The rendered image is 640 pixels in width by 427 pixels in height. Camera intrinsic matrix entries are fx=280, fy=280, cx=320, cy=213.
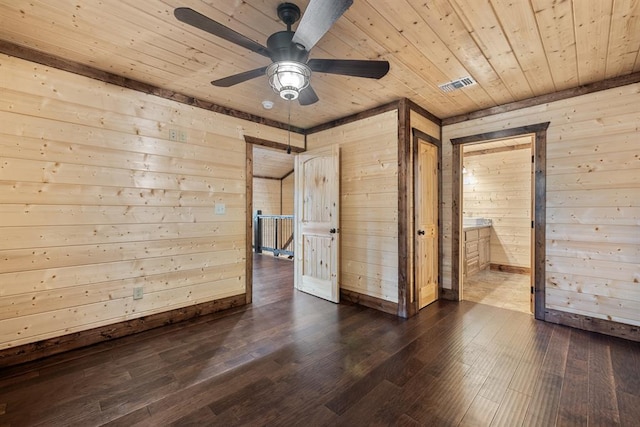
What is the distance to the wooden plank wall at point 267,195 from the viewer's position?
881 cm

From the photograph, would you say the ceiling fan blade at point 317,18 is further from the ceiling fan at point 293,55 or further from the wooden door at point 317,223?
the wooden door at point 317,223

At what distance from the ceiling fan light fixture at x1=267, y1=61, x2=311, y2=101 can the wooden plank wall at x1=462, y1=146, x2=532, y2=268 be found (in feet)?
15.2

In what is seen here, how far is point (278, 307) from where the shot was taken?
11.8 ft

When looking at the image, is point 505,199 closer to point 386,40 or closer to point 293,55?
point 386,40

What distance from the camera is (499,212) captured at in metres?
5.82

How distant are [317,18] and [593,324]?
386 centimetres

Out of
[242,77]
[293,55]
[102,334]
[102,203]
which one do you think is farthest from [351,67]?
[102,334]

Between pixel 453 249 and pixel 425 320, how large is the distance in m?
1.22

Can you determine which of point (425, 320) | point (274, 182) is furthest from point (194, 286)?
point (274, 182)

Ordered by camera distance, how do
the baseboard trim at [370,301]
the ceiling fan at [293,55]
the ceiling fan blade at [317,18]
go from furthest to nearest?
the baseboard trim at [370,301]
the ceiling fan at [293,55]
the ceiling fan blade at [317,18]

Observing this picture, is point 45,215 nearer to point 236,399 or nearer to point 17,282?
point 17,282

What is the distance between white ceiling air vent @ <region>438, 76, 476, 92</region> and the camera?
9.39 ft

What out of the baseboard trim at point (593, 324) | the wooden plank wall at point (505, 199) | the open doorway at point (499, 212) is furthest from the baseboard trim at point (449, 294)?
the wooden plank wall at point (505, 199)

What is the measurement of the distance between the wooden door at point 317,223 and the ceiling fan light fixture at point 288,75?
1998 mm
